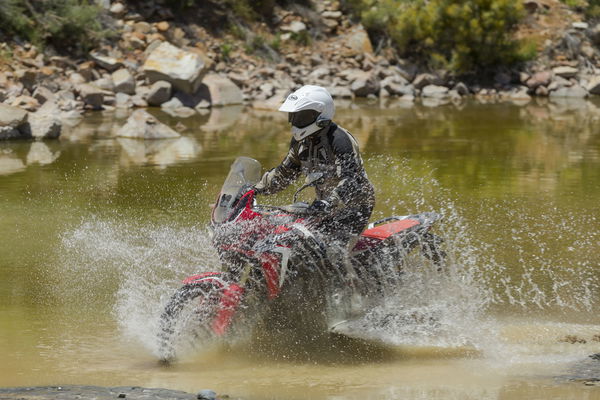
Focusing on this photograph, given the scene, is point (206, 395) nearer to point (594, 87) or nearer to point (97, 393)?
point (97, 393)

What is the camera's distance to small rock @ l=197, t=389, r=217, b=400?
4.94 metres

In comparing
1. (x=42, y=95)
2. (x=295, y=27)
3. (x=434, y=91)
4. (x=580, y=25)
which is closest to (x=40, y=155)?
(x=42, y=95)

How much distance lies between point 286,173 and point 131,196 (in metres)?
5.59

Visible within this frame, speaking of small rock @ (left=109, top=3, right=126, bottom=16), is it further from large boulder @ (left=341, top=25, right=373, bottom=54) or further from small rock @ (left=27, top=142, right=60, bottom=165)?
small rock @ (left=27, top=142, right=60, bottom=165)

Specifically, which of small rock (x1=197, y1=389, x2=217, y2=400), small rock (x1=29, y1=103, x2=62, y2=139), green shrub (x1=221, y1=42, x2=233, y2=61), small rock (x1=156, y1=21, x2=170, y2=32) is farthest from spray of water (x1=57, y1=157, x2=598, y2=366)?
small rock (x1=156, y1=21, x2=170, y2=32)

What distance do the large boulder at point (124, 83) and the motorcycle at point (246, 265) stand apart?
58.1 feet

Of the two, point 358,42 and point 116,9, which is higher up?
point 116,9

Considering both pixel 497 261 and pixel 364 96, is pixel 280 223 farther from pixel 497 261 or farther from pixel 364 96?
pixel 364 96

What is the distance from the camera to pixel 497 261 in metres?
8.39

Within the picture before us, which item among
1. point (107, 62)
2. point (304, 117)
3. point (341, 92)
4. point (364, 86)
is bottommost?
point (341, 92)

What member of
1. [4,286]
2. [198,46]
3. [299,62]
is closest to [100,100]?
[198,46]

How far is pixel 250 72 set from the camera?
2689 centimetres

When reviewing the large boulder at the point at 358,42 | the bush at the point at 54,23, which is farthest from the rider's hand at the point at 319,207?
the large boulder at the point at 358,42

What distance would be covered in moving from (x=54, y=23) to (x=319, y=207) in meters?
20.2
